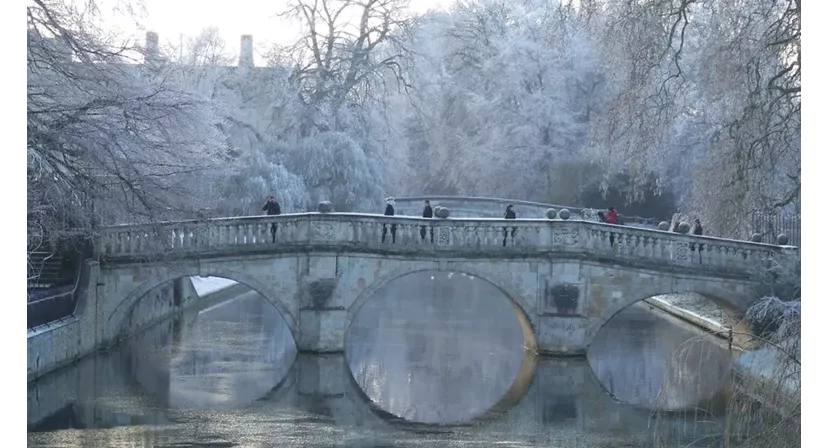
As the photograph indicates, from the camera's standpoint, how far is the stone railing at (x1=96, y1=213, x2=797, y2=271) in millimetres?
21453

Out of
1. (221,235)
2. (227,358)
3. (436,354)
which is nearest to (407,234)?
(436,354)

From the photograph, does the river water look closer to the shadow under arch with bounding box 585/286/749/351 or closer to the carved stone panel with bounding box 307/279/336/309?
the shadow under arch with bounding box 585/286/749/351

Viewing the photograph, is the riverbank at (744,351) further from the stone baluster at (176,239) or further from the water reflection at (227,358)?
the stone baluster at (176,239)

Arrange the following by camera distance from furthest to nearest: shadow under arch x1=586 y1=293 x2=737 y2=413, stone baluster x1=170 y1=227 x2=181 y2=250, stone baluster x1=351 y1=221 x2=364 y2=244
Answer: stone baluster x1=351 y1=221 x2=364 y2=244 → stone baluster x1=170 y1=227 x2=181 y2=250 → shadow under arch x1=586 y1=293 x2=737 y2=413

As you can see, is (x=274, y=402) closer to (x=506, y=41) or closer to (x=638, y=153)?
(x=638, y=153)

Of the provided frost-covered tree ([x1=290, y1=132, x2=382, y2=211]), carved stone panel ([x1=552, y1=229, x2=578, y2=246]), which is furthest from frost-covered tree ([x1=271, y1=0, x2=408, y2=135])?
carved stone panel ([x1=552, y1=229, x2=578, y2=246])

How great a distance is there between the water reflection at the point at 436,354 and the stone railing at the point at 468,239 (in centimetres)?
219

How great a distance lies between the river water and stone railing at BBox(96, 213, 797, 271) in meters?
2.01

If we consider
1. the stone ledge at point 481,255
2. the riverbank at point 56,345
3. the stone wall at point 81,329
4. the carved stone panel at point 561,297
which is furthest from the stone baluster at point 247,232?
the carved stone panel at point 561,297

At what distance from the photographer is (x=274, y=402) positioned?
59.6 ft

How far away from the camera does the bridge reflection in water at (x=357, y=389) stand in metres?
15.8

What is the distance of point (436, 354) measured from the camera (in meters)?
22.2

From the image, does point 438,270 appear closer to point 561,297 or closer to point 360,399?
point 561,297

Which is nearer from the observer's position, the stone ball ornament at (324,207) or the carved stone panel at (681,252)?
the carved stone panel at (681,252)
